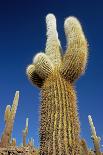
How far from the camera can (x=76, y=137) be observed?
557 cm

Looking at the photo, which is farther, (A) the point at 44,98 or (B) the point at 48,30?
(B) the point at 48,30

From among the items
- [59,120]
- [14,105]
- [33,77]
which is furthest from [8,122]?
[59,120]

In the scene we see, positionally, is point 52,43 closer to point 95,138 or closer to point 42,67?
point 42,67

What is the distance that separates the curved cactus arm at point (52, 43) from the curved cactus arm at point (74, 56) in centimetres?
48

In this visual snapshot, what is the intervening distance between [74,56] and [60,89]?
0.74 m

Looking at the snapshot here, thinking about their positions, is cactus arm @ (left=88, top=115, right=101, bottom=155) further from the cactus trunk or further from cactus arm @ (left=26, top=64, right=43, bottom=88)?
the cactus trunk

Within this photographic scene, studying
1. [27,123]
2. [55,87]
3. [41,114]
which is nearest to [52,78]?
[55,87]

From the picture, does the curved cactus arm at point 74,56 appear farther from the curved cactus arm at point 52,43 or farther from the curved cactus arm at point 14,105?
the curved cactus arm at point 14,105

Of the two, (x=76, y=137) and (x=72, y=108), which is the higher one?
(x=72, y=108)

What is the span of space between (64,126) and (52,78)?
3.91ft

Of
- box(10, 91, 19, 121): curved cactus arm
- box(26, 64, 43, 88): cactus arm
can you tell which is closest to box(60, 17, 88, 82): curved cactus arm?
box(26, 64, 43, 88): cactus arm

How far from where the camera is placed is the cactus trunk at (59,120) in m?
5.34

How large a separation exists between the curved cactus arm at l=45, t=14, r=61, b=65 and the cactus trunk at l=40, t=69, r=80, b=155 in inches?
32.1

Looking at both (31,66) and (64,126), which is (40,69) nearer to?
(31,66)
